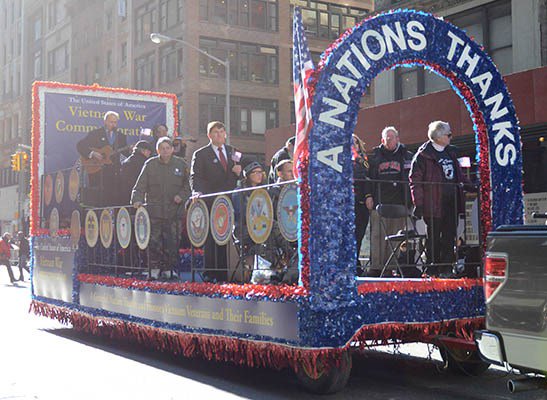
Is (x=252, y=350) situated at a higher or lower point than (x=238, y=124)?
lower

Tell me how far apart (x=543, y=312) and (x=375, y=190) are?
5.05 metres

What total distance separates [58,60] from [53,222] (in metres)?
51.1

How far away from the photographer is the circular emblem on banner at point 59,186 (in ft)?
36.6

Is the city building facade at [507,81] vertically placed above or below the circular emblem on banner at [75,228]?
above

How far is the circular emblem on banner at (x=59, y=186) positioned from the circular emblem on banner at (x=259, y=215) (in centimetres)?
519

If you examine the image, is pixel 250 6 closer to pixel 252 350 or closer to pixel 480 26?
pixel 480 26

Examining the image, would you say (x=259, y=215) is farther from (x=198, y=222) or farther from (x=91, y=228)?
→ (x=91, y=228)

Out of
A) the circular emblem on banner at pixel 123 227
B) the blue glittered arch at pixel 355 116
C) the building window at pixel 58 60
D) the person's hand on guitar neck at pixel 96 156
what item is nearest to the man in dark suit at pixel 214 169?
the circular emblem on banner at pixel 123 227

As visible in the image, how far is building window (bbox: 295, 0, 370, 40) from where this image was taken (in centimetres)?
4500

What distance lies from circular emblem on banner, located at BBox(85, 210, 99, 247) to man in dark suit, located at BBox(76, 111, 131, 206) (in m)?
0.30

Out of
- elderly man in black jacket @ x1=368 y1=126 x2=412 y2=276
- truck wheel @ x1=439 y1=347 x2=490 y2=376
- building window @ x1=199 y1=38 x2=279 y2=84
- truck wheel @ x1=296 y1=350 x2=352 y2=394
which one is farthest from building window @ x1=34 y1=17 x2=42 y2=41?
truck wheel @ x1=296 y1=350 x2=352 y2=394

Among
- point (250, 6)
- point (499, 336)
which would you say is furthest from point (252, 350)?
point (250, 6)

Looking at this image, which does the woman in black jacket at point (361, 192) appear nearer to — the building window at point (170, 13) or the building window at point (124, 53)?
the building window at point (170, 13)

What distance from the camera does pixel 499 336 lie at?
4570 mm
